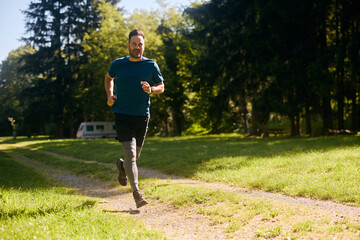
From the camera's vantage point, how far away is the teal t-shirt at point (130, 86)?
4.98 m

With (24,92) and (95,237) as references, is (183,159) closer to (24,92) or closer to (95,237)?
(95,237)

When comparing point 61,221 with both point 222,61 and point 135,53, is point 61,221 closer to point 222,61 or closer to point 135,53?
point 135,53

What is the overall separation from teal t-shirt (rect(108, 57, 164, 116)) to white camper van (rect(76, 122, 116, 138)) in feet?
118

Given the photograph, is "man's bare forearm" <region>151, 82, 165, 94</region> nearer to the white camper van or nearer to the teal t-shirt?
the teal t-shirt

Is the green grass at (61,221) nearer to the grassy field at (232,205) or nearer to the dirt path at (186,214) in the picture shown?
the grassy field at (232,205)


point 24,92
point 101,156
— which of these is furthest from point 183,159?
point 24,92

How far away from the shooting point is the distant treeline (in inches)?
824

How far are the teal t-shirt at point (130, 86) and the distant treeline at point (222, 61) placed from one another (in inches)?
681

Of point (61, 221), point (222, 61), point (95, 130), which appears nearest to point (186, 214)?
point (61, 221)

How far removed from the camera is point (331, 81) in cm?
1941

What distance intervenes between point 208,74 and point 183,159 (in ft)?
53.7

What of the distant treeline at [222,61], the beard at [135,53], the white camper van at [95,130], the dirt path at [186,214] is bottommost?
→ the dirt path at [186,214]

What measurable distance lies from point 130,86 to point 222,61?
71.9ft

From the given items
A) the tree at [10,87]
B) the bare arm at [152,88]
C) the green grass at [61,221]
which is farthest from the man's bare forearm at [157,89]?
the tree at [10,87]
